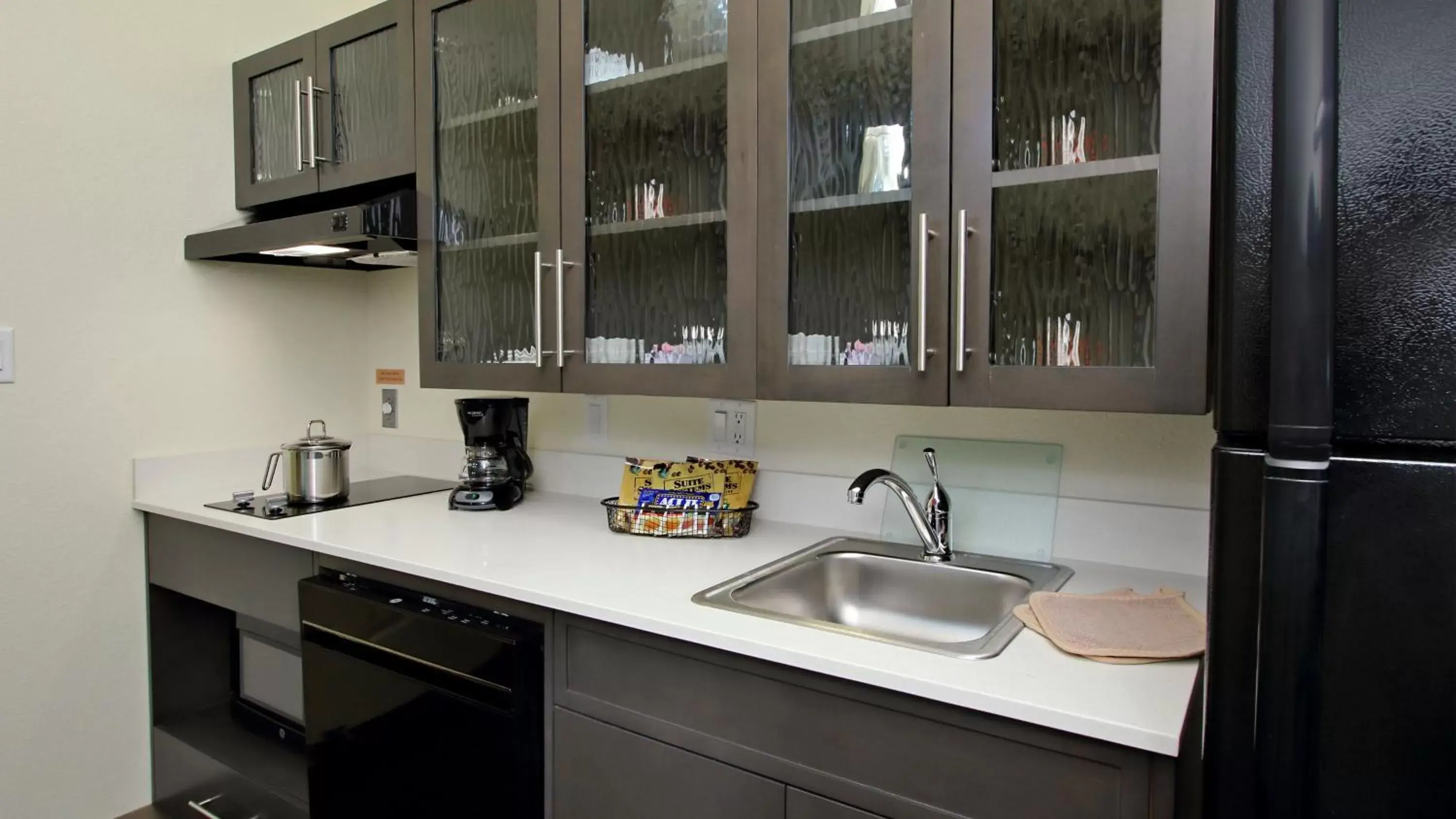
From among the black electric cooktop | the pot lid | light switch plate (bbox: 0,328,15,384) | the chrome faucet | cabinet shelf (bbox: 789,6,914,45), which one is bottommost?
the black electric cooktop

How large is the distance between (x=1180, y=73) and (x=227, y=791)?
2450 mm

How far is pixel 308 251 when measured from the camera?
2.01 meters

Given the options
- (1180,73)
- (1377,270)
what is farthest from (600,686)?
(1180,73)

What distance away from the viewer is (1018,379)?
3.82 feet

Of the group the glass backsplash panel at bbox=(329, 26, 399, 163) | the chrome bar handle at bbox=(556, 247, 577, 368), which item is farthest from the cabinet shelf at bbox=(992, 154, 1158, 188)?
the glass backsplash panel at bbox=(329, 26, 399, 163)

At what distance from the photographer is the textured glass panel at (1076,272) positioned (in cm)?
109

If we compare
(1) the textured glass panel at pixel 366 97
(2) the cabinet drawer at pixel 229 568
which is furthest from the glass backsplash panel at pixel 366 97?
(2) the cabinet drawer at pixel 229 568

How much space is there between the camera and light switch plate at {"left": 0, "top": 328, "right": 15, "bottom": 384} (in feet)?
5.88

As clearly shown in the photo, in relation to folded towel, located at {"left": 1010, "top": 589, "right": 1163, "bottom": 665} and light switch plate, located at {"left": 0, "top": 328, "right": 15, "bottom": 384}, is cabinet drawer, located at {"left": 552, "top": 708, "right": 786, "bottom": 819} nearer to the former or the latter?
folded towel, located at {"left": 1010, "top": 589, "right": 1163, "bottom": 665}

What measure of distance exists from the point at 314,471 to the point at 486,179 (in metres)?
0.83

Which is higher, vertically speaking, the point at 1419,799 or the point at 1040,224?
the point at 1040,224

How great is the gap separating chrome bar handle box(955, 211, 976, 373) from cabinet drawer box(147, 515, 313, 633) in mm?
1369

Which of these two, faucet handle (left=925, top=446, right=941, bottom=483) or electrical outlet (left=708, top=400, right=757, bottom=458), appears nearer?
faucet handle (left=925, top=446, right=941, bottom=483)

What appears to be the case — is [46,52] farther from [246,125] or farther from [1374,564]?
[1374,564]
